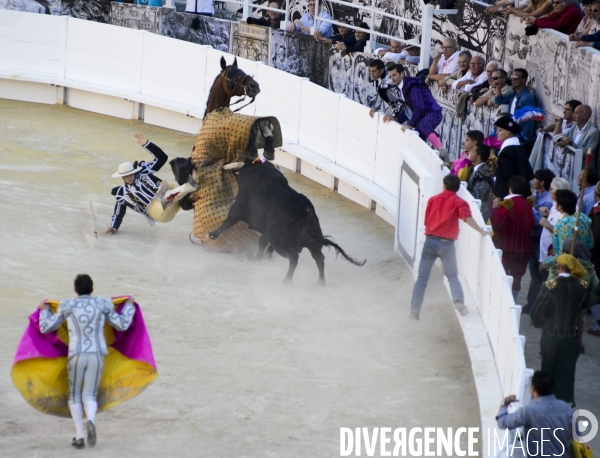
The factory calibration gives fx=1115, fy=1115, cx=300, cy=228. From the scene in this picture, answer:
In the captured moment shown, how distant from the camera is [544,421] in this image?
5.79 metres

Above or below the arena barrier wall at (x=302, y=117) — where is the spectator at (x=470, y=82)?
above

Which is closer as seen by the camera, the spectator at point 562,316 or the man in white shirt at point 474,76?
the spectator at point 562,316

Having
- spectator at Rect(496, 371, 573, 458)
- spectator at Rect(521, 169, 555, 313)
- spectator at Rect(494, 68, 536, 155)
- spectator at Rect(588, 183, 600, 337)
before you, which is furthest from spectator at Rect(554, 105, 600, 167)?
spectator at Rect(496, 371, 573, 458)

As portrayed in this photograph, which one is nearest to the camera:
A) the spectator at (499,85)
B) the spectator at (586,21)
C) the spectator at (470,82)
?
the spectator at (586,21)

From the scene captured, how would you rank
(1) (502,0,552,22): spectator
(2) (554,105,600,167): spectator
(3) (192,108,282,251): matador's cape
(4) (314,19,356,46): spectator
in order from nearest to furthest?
(2) (554,105,600,167): spectator → (3) (192,108,282,251): matador's cape → (1) (502,0,552,22): spectator → (4) (314,19,356,46): spectator

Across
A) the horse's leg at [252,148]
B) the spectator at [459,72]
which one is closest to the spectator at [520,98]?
the spectator at [459,72]

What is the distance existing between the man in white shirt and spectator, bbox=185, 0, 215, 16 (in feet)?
22.7

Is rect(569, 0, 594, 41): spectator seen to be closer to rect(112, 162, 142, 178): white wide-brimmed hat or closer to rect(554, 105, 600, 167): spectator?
rect(554, 105, 600, 167): spectator

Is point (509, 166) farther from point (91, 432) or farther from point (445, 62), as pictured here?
point (91, 432)

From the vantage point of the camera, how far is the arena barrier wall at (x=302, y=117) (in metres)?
7.77

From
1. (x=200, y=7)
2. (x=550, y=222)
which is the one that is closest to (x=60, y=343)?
(x=550, y=222)

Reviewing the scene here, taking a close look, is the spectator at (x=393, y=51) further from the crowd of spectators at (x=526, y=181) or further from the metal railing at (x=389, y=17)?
the crowd of spectators at (x=526, y=181)

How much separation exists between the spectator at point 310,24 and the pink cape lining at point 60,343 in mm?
10514

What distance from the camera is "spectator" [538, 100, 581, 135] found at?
10.1 m
